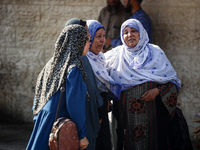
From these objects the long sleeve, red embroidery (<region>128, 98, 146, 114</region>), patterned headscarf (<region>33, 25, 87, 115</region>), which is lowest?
red embroidery (<region>128, 98, 146, 114</region>)

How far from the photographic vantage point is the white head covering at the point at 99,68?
11.7ft

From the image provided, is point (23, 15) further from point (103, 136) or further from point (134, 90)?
point (103, 136)

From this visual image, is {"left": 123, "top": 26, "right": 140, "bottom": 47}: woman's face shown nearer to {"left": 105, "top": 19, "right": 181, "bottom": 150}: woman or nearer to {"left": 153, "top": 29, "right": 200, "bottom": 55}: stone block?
{"left": 105, "top": 19, "right": 181, "bottom": 150}: woman

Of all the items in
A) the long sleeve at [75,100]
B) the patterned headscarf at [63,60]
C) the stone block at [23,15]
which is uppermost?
the stone block at [23,15]

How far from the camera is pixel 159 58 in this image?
3951mm

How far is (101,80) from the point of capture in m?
3.57

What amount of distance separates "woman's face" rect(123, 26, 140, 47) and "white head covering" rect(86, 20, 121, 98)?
0.39 metres

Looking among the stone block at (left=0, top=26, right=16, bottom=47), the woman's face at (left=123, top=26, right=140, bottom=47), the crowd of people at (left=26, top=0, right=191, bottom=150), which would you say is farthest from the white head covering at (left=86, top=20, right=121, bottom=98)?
the stone block at (left=0, top=26, right=16, bottom=47)

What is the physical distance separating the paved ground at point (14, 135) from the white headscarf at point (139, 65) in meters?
1.92

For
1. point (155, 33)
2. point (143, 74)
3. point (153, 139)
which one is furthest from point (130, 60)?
point (155, 33)

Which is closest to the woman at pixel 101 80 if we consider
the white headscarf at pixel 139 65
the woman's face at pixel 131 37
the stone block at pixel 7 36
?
the white headscarf at pixel 139 65

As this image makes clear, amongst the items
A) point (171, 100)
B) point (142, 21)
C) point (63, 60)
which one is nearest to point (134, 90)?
point (171, 100)

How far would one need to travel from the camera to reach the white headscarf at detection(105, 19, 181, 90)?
3.85m

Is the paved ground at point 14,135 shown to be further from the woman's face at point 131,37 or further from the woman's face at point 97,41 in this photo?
the woman's face at point 131,37
